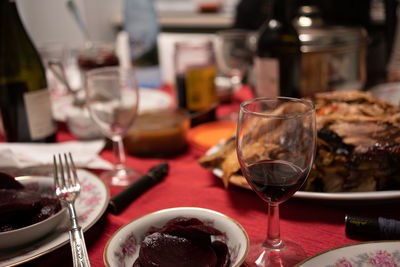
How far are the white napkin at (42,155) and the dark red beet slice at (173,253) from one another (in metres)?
0.43

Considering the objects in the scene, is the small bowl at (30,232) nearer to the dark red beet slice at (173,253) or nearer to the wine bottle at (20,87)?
the dark red beet slice at (173,253)

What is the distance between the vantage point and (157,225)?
22.4 inches

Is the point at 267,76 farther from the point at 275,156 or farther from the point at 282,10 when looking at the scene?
the point at 275,156

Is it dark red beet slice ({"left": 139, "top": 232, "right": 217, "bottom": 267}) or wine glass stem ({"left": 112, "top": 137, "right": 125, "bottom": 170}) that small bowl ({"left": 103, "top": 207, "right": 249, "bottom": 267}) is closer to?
dark red beet slice ({"left": 139, "top": 232, "right": 217, "bottom": 267})

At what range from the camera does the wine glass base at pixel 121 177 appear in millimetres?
827

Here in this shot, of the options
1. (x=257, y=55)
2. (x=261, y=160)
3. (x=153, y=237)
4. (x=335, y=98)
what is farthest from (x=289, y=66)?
(x=153, y=237)

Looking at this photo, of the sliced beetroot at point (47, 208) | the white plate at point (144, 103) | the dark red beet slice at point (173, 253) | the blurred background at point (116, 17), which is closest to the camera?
the dark red beet slice at point (173, 253)

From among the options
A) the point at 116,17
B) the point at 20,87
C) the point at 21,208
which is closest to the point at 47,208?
the point at 21,208

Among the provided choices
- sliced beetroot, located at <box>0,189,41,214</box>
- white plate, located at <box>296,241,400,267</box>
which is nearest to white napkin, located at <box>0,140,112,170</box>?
sliced beetroot, located at <box>0,189,41,214</box>

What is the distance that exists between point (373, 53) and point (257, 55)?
779 millimetres

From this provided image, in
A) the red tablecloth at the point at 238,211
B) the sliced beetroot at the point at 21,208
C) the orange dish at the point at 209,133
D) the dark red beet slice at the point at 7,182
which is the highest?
the dark red beet slice at the point at 7,182

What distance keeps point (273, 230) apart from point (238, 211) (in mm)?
140

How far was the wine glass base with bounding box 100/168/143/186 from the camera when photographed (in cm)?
83

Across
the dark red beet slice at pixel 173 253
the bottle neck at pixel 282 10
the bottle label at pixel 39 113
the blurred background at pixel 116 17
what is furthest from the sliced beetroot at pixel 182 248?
the blurred background at pixel 116 17
